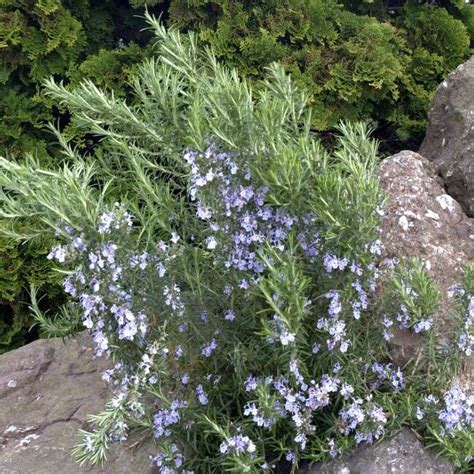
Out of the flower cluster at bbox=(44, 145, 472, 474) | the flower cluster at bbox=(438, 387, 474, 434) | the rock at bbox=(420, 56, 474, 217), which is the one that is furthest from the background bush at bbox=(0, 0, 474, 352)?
the flower cluster at bbox=(438, 387, 474, 434)

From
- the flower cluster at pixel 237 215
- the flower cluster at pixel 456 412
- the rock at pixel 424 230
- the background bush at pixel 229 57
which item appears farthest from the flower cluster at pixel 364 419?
the background bush at pixel 229 57

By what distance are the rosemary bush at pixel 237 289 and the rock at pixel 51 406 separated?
1.16ft

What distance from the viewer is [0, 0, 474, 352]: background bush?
432 cm

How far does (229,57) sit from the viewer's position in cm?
437

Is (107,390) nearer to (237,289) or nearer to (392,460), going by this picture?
(237,289)

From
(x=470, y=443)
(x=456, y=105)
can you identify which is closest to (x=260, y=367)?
(x=470, y=443)

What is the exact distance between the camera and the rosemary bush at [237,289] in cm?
224

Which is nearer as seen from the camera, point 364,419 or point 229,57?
point 364,419

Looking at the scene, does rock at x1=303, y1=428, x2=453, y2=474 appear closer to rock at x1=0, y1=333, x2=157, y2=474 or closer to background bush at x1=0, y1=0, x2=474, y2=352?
rock at x1=0, y1=333, x2=157, y2=474

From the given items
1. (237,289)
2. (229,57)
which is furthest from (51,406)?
(229,57)

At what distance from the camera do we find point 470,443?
94.9 inches

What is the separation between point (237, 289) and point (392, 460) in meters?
0.85

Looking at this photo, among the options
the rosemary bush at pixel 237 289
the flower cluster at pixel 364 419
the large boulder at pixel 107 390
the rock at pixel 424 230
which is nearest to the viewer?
the rosemary bush at pixel 237 289

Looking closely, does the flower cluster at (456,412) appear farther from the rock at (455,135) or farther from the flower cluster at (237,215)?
the rock at (455,135)
